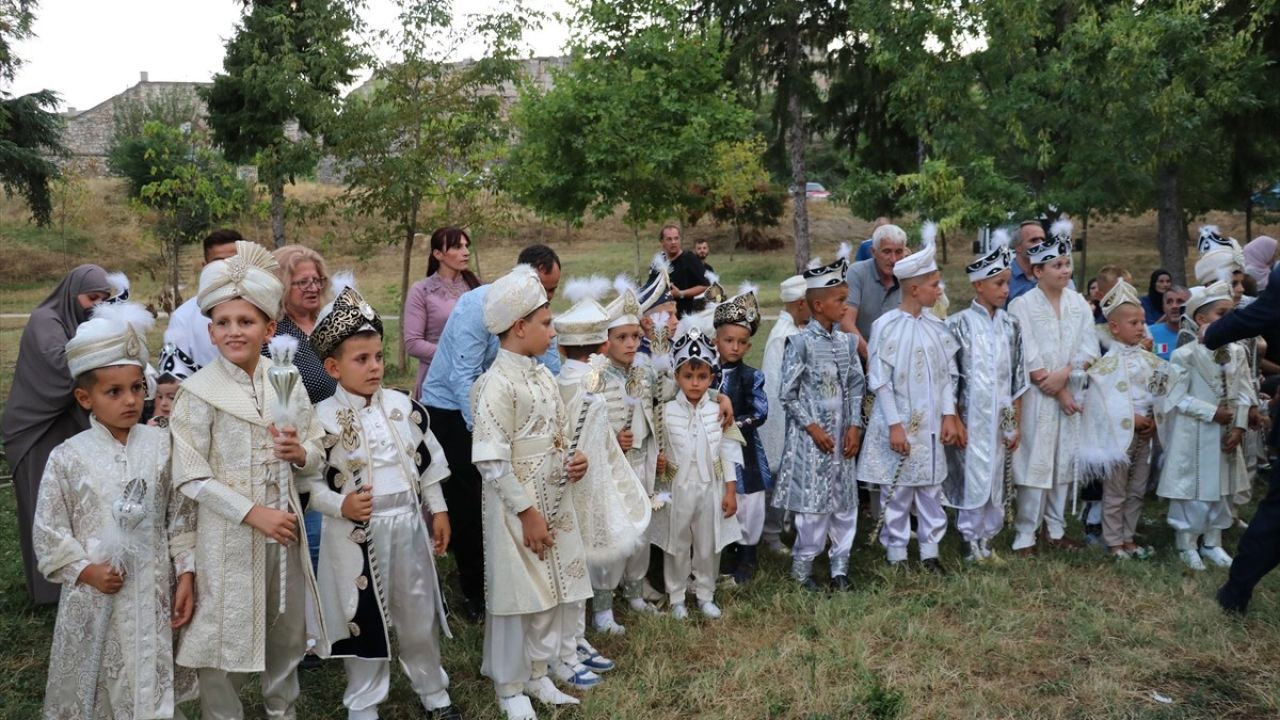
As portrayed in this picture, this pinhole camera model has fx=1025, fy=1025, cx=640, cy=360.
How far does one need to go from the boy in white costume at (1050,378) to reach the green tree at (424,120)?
7947 mm

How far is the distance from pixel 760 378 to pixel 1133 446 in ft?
8.42

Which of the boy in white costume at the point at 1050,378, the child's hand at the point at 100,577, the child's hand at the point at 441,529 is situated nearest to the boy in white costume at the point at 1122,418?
the boy in white costume at the point at 1050,378

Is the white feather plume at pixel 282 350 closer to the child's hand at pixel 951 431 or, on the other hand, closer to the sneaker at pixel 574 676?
the sneaker at pixel 574 676

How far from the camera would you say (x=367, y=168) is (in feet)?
41.8

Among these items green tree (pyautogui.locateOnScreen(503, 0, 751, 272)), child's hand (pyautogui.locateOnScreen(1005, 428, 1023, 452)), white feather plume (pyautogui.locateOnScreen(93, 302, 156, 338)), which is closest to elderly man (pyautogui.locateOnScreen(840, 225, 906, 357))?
child's hand (pyautogui.locateOnScreen(1005, 428, 1023, 452))

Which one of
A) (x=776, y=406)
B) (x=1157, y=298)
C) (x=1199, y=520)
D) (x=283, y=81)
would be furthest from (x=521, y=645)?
(x=283, y=81)

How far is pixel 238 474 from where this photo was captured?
371cm

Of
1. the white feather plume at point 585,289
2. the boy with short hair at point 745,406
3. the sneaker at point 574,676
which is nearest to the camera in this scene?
the sneaker at point 574,676

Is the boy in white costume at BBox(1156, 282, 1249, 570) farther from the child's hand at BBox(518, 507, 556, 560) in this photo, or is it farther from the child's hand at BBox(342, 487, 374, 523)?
the child's hand at BBox(342, 487, 374, 523)

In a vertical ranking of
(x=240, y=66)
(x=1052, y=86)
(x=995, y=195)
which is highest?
(x=240, y=66)

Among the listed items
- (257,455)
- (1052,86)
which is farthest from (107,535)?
(1052,86)

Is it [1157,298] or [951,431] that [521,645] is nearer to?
[951,431]

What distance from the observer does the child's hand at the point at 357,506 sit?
152 inches

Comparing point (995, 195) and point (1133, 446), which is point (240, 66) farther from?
point (1133, 446)
